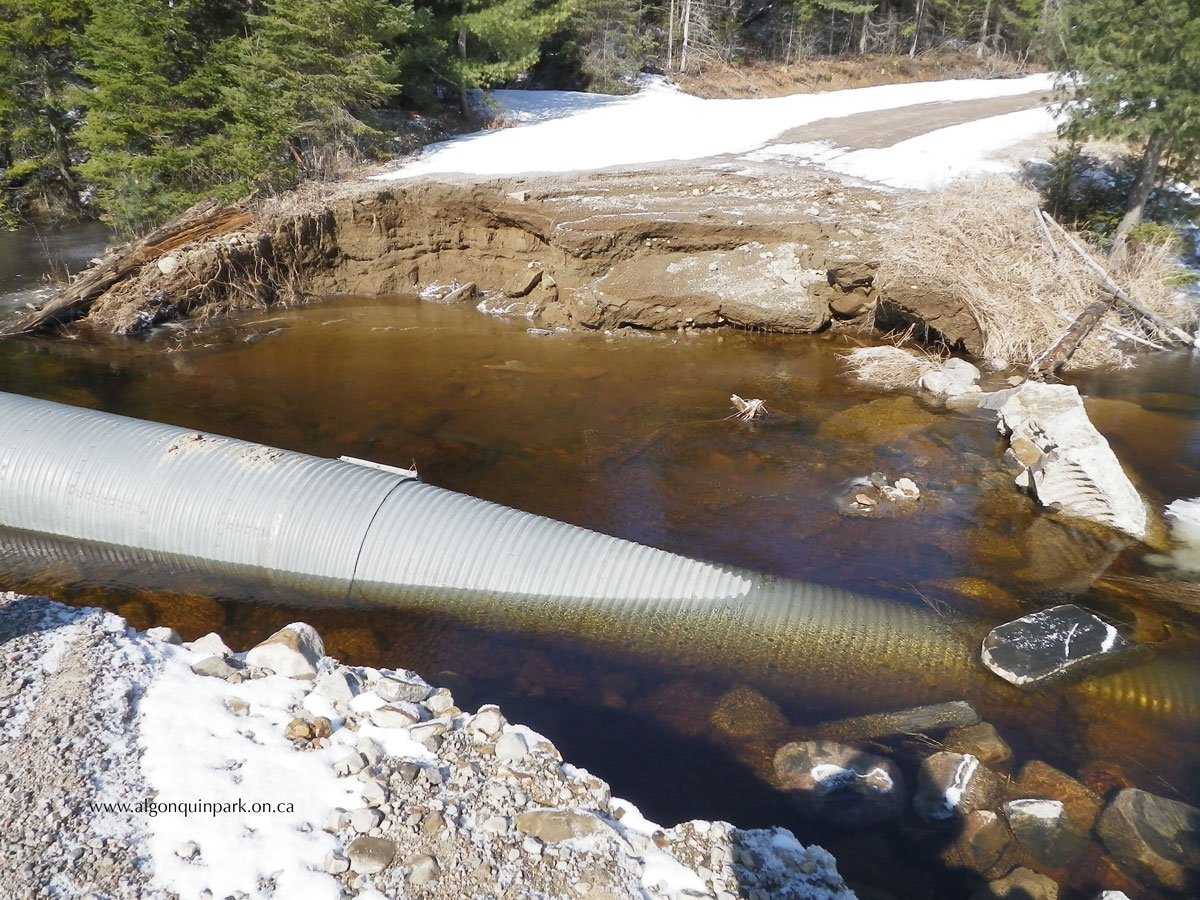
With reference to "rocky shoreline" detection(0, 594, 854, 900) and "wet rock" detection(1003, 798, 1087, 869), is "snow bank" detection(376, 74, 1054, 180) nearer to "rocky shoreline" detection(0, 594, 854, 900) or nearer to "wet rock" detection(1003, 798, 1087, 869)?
"rocky shoreline" detection(0, 594, 854, 900)

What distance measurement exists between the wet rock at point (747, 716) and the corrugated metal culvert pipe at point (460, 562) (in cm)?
22

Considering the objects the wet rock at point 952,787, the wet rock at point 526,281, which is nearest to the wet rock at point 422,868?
the wet rock at point 952,787

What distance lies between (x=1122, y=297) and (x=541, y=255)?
317 inches

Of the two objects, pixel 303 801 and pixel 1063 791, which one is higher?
pixel 303 801

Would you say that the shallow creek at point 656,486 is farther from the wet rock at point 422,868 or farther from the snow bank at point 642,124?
the snow bank at point 642,124

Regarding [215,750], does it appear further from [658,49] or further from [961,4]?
[961,4]

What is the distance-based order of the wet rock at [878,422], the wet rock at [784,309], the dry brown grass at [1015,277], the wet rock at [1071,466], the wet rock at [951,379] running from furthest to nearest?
the wet rock at [784,309] < the dry brown grass at [1015,277] < the wet rock at [951,379] < the wet rock at [878,422] < the wet rock at [1071,466]

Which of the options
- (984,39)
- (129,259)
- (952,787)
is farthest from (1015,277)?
(984,39)

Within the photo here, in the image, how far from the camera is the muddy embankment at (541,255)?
10680 millimetres

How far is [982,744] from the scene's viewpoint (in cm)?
417

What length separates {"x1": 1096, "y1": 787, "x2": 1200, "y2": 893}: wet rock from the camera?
3518mm

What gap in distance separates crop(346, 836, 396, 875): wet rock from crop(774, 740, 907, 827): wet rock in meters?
2.03

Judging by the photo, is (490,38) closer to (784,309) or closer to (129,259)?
(129,259)

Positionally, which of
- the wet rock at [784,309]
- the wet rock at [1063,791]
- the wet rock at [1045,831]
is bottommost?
the wet rock at [1063,791]
